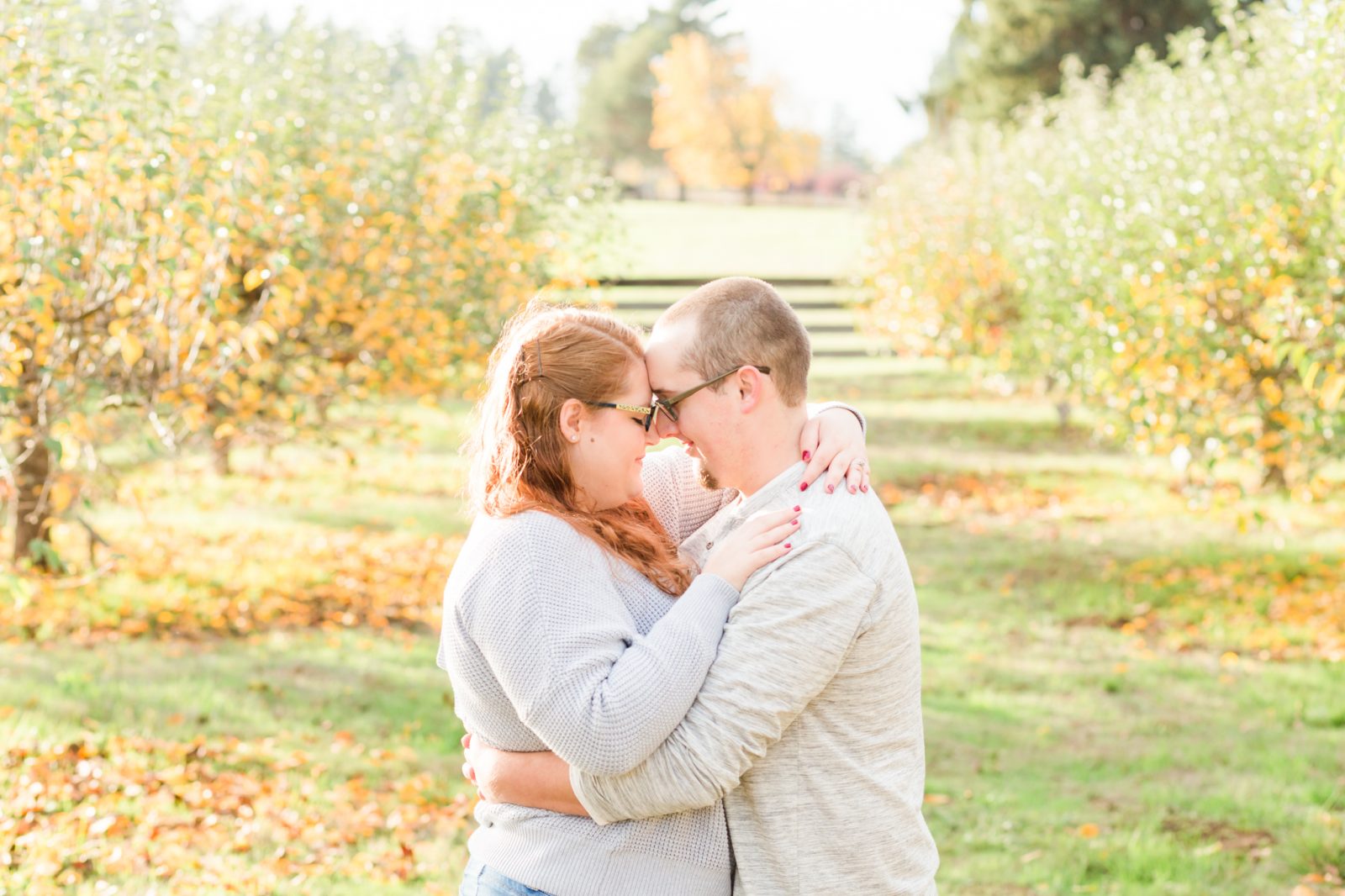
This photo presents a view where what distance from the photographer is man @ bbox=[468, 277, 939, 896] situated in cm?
225

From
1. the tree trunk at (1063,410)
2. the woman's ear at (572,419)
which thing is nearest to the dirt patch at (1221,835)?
the woman's ear at (572,419)

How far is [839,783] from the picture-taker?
7.84 feet

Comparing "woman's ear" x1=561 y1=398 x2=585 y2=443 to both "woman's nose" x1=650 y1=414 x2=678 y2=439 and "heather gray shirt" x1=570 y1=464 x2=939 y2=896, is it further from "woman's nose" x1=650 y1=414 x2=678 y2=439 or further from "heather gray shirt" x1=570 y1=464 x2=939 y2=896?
"heather gray shirt" x1=570 y1=464 x2=939 y2=896

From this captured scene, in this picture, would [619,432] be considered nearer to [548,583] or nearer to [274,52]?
[548,583]

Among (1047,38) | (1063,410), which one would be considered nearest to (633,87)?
(1047,38)

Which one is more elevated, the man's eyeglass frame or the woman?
the man's eyeglass frame

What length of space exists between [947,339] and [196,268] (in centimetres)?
1148

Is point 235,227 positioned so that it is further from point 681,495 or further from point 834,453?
point 834,453

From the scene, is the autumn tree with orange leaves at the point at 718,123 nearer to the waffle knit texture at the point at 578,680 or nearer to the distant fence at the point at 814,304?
the distant fence at the point at 814,304

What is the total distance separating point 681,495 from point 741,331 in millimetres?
562

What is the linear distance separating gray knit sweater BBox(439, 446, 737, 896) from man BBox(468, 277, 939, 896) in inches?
2.2

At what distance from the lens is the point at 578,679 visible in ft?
7.17

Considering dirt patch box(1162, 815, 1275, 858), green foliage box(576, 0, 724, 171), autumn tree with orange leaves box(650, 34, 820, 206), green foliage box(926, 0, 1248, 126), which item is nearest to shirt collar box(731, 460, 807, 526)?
dirt patch box(1162, 815, 1275, 858)

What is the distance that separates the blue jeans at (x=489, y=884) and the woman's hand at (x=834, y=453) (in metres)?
0.92
